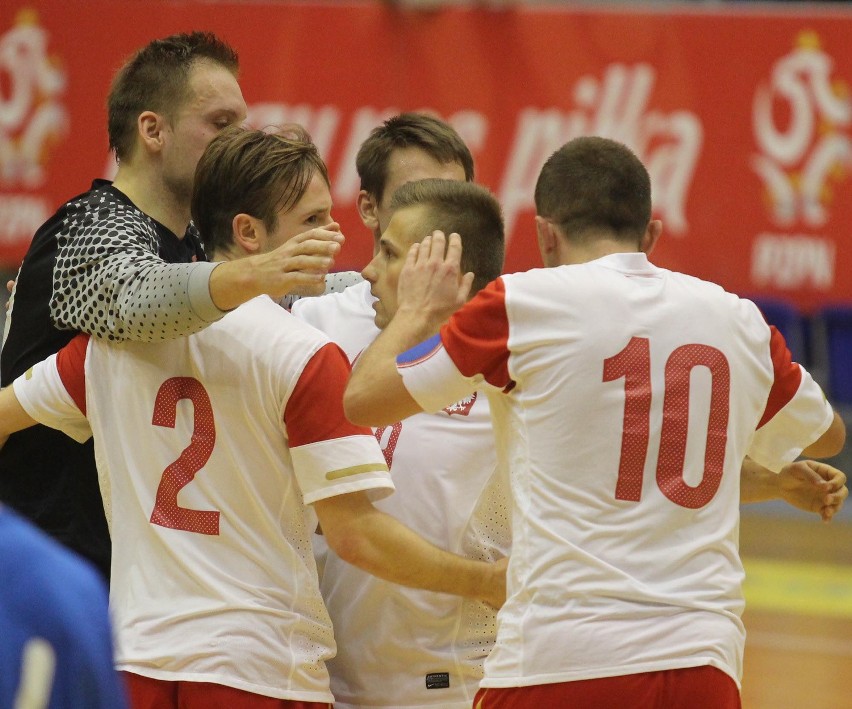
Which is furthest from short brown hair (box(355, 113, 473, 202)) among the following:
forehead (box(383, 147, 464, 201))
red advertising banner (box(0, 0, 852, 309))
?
red advertising banner (box(0, 0, 852, 309))

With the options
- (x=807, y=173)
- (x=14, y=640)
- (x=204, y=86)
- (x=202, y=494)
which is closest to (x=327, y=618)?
(x=202, y=494)

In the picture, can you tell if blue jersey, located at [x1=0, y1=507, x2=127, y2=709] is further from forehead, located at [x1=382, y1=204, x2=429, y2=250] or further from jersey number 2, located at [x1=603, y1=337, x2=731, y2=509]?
forehead, located at [x1=382, y1=204, x2=429, y2=250]

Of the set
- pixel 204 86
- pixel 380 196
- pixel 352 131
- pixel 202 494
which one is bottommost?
pixel 202 494

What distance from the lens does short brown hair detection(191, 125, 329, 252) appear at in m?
3.23

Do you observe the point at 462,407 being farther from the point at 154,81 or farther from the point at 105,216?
the point at 154,81

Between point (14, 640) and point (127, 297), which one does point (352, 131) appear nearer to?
point (127, 297)

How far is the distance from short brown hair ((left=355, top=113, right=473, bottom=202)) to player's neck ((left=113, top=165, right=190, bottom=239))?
2.52 ft

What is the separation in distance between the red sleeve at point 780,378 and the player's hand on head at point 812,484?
15.0 inches

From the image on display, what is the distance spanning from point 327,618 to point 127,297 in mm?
881

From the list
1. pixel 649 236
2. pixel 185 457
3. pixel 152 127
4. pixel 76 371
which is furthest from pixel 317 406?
pixel 152 127

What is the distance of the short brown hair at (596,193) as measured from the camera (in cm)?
319

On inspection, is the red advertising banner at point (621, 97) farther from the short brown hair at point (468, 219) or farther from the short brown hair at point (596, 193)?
the short brown hair at point (596, 193)

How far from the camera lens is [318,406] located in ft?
9.95

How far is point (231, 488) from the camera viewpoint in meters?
3.07
